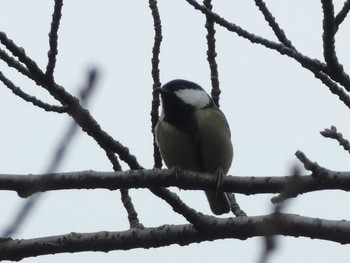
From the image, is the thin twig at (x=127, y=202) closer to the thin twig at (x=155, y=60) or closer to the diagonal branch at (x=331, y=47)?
the thin twig at (x=155, y=60)

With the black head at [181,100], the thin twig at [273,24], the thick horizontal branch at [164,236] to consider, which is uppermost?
the black head at [181,100]

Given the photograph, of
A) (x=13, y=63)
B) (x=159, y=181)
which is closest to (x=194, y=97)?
(x=159, y=181)

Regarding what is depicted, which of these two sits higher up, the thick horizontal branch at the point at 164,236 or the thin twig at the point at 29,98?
the thin twig at the point at 29,98

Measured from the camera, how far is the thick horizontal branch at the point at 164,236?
7.07 feet

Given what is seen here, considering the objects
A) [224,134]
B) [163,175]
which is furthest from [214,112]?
[163,175]

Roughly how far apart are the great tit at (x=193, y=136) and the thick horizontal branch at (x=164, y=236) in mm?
1135

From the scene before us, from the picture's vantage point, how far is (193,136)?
3545mm

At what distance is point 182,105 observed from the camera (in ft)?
12.2

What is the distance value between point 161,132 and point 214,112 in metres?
0.34

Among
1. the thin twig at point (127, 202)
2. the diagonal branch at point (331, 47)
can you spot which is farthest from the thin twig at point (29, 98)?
the diagonal branch at point (331, 47)

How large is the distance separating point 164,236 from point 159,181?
19 centimetres

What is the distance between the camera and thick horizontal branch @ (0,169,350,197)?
6.63ft

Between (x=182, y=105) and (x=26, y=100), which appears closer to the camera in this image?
(x=26, y=100)

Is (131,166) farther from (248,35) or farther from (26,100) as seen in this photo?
(248,35)
